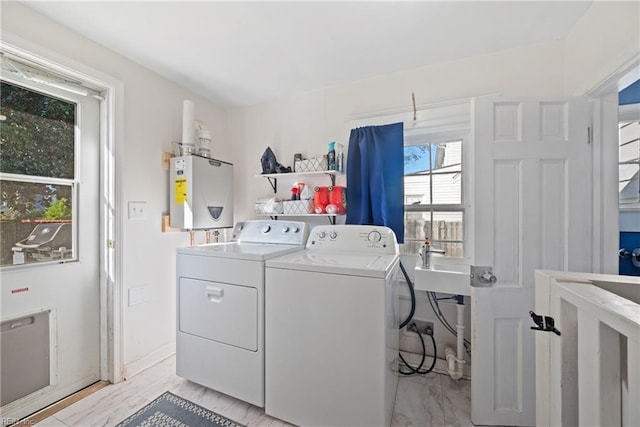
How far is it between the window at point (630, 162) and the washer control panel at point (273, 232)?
2.50m

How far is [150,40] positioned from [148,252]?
60.2 inches

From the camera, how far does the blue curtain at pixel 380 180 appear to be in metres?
2.11

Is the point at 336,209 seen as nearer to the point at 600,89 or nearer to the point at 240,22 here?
the point at 240,22

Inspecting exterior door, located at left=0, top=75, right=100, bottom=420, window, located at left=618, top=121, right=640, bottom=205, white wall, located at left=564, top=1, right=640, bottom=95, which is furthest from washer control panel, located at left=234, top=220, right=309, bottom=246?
window, located at left=618, top=121, right=640, bottom=205

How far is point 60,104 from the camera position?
174 cm

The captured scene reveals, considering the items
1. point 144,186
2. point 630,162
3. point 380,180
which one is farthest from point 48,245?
point 630,162

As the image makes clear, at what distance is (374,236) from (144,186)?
1831 mm

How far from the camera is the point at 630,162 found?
2.05 m

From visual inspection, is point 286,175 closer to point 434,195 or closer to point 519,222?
point 434,195

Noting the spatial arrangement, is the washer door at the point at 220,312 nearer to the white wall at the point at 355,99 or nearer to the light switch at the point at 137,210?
the light switch at the point at 137,210

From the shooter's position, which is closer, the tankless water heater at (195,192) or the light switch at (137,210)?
the light switch at (137,210)

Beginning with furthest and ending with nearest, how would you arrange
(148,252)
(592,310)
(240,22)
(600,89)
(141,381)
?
(148,252) → (141,381) → (240,22) → (600,89) → (592,310)

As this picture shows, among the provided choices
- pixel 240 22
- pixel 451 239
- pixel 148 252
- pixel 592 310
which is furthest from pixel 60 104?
pixel 451 239

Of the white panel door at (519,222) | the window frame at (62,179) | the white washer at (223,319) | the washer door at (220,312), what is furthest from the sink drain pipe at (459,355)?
the window frame at (62,179)
